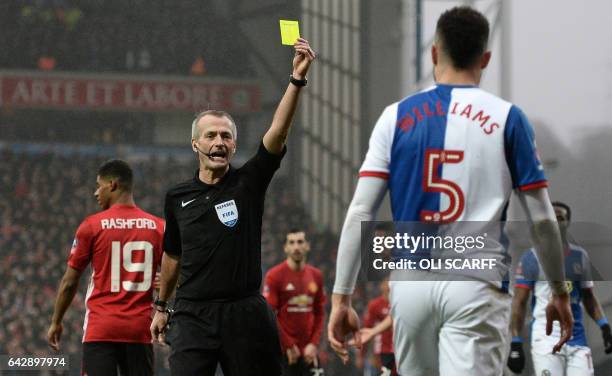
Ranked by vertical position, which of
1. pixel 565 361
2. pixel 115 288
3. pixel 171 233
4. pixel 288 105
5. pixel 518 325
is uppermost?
pixel 288 105

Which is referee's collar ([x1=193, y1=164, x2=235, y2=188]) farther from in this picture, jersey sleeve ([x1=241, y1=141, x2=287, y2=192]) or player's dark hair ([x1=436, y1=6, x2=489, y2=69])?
player's dark hair ([x1=436, y1=6, x2=489, y2=69])

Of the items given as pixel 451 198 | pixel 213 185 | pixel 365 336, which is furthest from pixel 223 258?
pixel 365 336

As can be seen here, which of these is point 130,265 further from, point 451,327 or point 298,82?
point 451,327

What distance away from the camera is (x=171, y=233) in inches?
201

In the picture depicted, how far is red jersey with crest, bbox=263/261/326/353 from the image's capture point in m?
Answer: 9.59

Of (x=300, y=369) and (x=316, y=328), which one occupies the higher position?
(x=316, y=328)

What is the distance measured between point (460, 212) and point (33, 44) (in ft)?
A: 65.0

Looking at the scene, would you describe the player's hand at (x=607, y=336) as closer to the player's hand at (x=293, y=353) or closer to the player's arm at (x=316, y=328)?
the player's arm at (x=316, y=328)

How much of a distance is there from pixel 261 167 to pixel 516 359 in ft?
11.7

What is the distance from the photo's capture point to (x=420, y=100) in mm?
3459

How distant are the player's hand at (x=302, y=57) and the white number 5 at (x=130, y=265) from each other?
7.61ft

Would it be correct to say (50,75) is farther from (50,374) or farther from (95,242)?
(95,242)

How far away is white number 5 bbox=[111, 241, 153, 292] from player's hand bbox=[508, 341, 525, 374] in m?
2.67

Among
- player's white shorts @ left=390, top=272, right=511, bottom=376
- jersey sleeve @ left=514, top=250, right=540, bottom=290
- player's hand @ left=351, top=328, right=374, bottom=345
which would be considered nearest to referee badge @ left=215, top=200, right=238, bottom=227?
player's hand @ left=351, top=328, right=374, bottom=345
